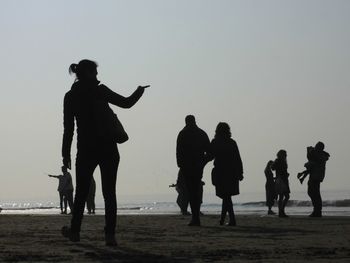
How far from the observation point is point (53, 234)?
1237 cm

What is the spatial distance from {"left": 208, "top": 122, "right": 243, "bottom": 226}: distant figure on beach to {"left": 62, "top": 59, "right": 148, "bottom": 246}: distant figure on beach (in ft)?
21.8

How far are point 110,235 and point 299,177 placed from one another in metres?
13.5

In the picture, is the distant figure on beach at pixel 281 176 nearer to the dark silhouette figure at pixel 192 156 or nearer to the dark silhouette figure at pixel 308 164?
the dark silhouette figure at pixel 308 164

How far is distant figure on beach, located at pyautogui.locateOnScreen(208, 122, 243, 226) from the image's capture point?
1653 cm

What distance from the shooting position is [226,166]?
16.7 meters

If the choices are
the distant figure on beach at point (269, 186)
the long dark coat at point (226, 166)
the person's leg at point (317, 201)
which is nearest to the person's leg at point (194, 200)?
the long dark coat at point (226, 166)

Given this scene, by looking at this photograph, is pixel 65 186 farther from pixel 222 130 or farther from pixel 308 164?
pixel 222 130

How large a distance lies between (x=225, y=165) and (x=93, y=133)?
6983 mm

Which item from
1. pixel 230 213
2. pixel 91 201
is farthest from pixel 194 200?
pixel 91 201

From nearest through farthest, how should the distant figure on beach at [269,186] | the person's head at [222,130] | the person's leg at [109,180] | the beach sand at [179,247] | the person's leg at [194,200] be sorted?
the beach sand at [179,247] → the person's leg at [109,180] → the person's leg at [194,200] → the person's head at [222,130] → the distant figure on beach at [269,186]

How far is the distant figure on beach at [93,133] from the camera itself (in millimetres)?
9906

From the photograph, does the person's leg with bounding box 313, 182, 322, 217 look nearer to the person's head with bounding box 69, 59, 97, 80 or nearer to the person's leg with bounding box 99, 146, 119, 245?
the person's leg with bounding box 99, 146, 119, 245

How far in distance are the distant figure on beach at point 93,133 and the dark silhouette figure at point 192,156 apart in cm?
613

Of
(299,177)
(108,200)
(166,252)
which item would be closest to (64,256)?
(166,252)
